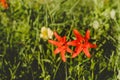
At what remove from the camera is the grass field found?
7.95ft

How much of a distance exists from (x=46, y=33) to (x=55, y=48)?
0.42 feet

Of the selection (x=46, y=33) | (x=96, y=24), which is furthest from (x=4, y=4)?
(x=96, y=24)

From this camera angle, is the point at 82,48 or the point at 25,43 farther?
the point at 25,43

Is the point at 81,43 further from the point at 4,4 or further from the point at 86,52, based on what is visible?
the point at 4,4

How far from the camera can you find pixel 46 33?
8.07 feet

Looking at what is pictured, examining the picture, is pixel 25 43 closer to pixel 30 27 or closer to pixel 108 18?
pixel 30 27

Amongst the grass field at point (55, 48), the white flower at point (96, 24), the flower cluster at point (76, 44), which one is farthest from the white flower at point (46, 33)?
the white flower at point (96, 24)

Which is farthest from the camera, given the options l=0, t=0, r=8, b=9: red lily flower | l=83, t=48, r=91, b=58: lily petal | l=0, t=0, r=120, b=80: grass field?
l=0, t=0, r=8, b=9: red lily flower

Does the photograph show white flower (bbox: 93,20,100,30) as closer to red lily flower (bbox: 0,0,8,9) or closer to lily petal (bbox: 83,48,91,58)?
lily petal (bbox: 83,48,91,58)

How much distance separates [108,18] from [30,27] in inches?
18.7

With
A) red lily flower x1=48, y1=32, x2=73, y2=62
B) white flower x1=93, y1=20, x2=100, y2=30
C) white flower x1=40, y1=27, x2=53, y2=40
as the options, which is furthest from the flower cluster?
white flower x1=93, y1=20, x2=100, y2=30

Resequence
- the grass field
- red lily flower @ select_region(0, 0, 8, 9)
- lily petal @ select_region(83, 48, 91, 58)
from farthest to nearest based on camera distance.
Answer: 1. red lily flower @ select_region(0, 0, 8, 9)
2. the grass field
3. lily petal @ select_region(83, 48, 91, 58)

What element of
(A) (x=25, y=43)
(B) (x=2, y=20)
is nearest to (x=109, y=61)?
(A) (x=25, y=43)

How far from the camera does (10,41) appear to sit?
106 inches
